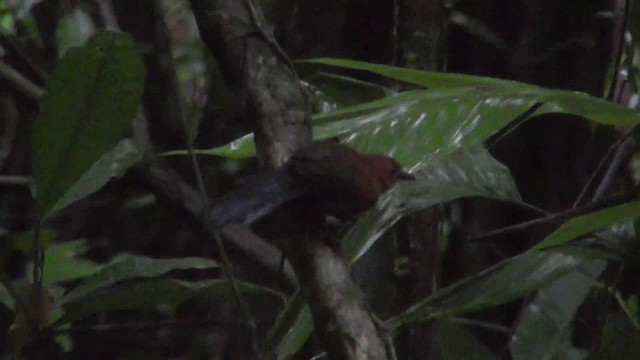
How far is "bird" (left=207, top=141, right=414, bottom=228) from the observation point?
0.83 metres

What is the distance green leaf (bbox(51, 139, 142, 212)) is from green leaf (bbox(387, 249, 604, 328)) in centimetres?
46

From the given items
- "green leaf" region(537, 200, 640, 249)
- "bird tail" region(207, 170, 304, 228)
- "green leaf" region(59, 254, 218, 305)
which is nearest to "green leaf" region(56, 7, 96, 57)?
"green leaf" region(59, 254, 218, 305)

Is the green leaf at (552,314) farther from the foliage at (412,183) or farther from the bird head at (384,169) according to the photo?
the bird head at (384,169)

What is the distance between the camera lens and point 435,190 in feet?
3.54

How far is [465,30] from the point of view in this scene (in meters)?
2.04

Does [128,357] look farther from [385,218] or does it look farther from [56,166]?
[385,218]

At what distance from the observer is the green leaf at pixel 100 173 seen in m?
1.22

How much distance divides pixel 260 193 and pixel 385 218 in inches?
10.1

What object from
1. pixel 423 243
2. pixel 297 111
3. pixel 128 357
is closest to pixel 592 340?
pixel 423 243

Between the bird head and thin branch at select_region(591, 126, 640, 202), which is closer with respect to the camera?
the bird head

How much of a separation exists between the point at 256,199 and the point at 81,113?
1.15 feet

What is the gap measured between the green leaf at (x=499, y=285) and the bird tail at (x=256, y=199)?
0.20 m

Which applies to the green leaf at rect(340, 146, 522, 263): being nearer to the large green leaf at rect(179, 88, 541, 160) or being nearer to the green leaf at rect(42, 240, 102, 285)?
the large green leaf at rect(179, 88, 541, 160)

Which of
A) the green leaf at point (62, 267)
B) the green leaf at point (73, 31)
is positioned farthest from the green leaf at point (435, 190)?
the green leaf at point (73, 31)
